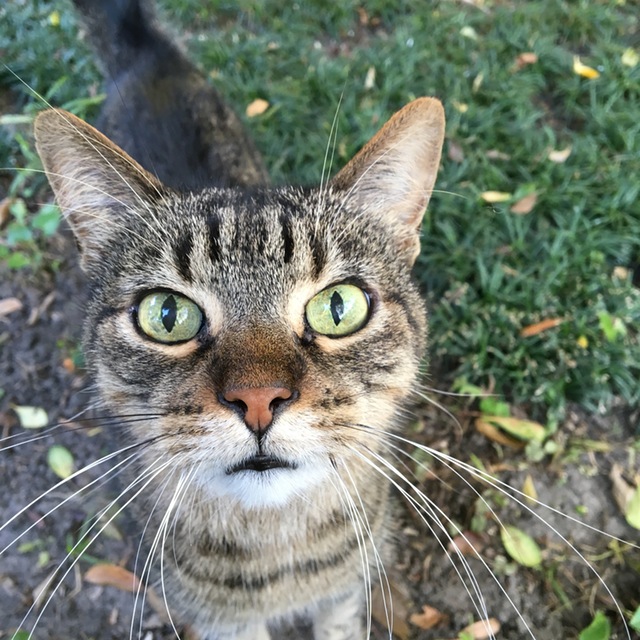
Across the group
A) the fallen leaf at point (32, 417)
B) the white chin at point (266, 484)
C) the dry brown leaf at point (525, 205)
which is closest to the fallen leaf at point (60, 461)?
the fallen leaf at point (32, 417)

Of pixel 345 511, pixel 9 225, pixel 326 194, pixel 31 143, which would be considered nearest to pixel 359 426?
pixel 345 511

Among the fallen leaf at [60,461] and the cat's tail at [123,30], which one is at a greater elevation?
the cat's tail at [123,30]

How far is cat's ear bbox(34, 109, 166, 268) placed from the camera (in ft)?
4.52

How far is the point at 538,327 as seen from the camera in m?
2.49

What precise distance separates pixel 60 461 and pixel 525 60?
330cm

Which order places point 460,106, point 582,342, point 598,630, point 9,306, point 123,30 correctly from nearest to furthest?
1. point 598,630
2. point 582,342
3. point 123,30
4. point 9,306
5. point 460,106

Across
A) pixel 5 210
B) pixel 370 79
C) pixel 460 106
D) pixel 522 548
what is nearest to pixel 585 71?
pixel 460 106

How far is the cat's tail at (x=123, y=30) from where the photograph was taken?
2.61 metres

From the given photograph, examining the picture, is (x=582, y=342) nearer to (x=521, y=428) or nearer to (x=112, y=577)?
A: (x=521, y=428)

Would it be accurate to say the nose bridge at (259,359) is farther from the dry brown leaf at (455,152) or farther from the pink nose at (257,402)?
the dry brown leaf at (455,152)

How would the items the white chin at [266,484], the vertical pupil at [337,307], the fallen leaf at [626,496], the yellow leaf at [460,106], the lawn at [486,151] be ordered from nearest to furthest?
1. the white chin at [266,484]
2. the vertical pupil at [337,307]
3. the fallen leaf at [626,496]
4. the lawn at [486,151]
5. the yellow leaf at [460,106]

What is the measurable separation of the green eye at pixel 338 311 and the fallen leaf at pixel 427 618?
130 centimetres

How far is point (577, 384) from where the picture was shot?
239 centimetres

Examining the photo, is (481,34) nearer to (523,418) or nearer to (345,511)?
(523,418)
